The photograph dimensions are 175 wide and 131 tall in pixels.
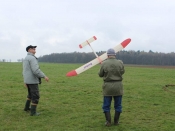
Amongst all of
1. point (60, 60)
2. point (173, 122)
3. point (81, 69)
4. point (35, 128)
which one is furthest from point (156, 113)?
point (60, 60)

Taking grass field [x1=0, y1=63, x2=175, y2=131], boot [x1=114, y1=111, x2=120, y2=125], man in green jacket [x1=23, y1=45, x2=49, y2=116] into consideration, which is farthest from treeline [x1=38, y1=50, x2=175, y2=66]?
boot [x1=114, y1=111, x2=120, y2=125]

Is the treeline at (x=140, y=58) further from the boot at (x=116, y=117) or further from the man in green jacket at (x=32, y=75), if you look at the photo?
the boot at (x=116, y=117)

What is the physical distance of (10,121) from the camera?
7.30 metres

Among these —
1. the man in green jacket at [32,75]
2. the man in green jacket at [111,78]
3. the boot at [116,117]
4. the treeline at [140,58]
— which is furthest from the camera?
the treeline at [140,58]

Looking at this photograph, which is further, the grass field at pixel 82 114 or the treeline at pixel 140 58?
the treeline at pixel 140 58

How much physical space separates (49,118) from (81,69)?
2.51m

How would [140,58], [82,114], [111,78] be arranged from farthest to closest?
[140,58] < [82,114] < [111,78]

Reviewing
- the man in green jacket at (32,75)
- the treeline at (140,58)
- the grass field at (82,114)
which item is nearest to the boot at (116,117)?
the grass field at (82,114)

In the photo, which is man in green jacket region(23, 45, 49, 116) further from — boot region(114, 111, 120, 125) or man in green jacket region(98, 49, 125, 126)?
boot region(114, 111, 120, 125)

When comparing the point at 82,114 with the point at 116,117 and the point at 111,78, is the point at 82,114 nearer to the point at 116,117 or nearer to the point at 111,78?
the point at 116,117

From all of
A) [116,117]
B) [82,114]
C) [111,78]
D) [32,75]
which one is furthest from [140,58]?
[111,78]

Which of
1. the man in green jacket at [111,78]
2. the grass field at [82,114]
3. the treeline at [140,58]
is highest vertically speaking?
the treeline at [140,58]

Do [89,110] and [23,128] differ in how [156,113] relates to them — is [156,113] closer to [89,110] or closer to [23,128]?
[89,110]

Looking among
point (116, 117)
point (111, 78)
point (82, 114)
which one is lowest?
point (82, 114)
